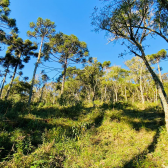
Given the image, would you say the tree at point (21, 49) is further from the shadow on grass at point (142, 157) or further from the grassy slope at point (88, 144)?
the shadow on grass at point (142, 157)

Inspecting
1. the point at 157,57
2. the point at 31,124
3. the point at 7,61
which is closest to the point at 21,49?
the point at 7,61

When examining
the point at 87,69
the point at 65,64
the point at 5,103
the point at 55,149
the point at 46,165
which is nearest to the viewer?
the point at 46,165

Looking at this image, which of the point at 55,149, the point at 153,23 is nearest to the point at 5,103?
the point at 55,149

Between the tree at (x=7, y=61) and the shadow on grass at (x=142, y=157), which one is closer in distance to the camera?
the shadow on grass at (x=142, y=157)

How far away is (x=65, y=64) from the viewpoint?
17.4 metres

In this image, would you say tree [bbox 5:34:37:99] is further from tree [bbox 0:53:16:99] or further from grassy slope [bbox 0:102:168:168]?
grassy slope [bbox 0:102:168:168]

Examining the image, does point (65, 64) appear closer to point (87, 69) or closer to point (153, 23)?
point (87, 69)

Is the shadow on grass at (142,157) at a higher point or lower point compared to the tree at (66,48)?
lower

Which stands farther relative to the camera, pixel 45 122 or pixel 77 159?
pixel 45 122

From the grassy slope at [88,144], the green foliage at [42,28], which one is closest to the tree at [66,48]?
the green foliage at [42,28]

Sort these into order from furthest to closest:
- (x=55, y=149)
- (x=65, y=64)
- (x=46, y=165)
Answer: (x=65, y=64), (x=55, y=149), (x=46, y=165)

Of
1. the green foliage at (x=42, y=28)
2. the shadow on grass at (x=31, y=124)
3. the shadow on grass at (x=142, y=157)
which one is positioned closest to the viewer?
the shadow on grass at (x=142, y=157)

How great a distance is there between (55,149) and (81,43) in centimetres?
1603

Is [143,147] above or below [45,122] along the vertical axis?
below
